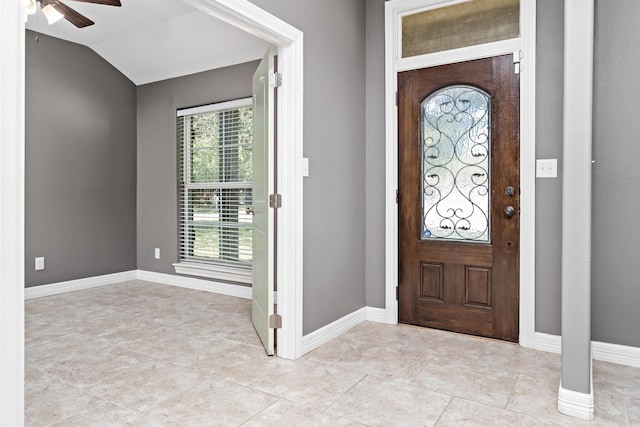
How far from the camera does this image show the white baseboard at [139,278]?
444 cm

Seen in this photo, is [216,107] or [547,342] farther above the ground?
[216,107]

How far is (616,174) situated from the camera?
2648mm

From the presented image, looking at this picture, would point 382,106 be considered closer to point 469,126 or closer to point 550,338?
point 469,126

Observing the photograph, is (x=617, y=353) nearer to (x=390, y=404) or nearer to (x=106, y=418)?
(x=390, y=404)

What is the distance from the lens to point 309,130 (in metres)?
2.86

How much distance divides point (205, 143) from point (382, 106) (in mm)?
2298

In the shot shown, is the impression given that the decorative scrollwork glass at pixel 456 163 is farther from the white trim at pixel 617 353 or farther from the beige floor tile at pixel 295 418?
the beige floor tile at pixel 295 418

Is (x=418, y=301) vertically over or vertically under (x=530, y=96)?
under

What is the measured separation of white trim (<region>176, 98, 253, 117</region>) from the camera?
4473mm

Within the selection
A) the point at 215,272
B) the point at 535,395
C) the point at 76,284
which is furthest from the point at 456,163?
the point at 76,284

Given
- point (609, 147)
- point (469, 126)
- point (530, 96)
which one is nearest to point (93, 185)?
point (469, 126)

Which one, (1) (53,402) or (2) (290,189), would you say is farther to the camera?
(2) (290,189)
